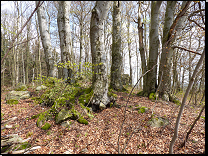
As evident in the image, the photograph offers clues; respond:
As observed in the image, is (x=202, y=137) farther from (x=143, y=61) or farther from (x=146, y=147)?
(x=143, y=61)

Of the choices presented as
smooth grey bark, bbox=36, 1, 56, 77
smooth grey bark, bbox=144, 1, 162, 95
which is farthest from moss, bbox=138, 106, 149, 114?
smooth grey bark, bbox=36, 1, 56, 77

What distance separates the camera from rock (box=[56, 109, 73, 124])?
3.65 meters

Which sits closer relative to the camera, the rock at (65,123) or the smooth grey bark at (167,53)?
the rock at (65,123)

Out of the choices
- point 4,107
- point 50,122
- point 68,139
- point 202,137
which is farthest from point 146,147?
point 4,107

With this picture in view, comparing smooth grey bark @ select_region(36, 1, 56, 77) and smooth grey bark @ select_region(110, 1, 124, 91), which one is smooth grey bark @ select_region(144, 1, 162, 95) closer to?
smooth grey bark @ select_region(110, 1, 124, 91)

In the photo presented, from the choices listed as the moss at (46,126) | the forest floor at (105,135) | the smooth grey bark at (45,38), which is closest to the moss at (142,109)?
the forest floor at (105,135)

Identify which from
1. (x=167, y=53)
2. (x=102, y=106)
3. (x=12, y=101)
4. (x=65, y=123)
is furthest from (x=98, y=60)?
(x=12, y=101)

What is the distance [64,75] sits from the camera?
5.63m

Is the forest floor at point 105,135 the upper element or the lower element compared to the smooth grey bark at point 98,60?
lower

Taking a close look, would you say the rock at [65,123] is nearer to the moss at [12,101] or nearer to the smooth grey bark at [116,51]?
the moss at [12,101]

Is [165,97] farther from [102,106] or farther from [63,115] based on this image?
[63,115]

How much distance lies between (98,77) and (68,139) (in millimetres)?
2306

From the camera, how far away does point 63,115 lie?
377 cm

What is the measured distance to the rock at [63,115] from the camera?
3654 mm
